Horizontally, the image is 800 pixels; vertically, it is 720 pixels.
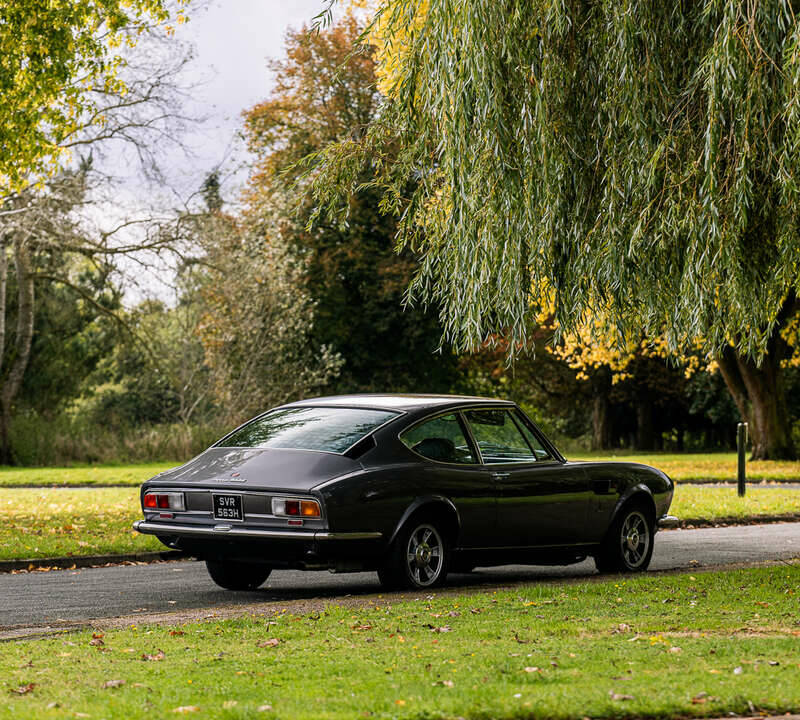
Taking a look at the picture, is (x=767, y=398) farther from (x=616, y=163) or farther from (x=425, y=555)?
(x=425, y=555)

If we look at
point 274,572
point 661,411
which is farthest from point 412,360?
point 274,572

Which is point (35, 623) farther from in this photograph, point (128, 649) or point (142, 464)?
point (142, 464)

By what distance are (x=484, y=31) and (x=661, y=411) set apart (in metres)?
44.9

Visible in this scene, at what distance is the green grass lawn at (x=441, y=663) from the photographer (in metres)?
5.72

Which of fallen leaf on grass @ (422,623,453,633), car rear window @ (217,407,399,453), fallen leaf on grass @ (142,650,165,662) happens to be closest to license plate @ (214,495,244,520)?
car rear window @ (217,407,399,453)

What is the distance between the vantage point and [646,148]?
35.9 ft

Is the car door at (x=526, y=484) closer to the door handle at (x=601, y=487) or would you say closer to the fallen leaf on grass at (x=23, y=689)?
the door handle at (x=601, y=487)

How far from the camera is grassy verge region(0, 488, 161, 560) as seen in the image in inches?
548

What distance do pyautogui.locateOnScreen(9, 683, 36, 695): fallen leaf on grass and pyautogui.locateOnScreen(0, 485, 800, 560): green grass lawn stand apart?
7.17m

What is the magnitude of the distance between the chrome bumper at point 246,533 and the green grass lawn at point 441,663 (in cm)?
62

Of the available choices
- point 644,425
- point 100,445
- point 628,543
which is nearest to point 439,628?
point 628,543

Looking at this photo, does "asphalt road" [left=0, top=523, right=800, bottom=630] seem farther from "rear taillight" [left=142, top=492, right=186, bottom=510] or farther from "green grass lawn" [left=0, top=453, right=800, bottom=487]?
"green grass lawn" [left=0, top=453, right=800, bottom=487]

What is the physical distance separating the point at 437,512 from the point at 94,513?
899 centimetres

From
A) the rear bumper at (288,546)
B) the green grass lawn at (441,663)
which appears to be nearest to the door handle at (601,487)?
the green grass lawn at (441,663)
